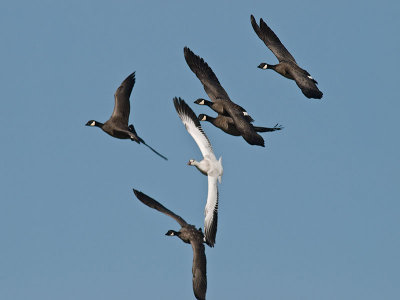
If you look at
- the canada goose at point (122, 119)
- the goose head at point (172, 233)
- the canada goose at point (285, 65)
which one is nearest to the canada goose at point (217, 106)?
the canada goose at point (285, 65)

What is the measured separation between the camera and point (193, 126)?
48969mm

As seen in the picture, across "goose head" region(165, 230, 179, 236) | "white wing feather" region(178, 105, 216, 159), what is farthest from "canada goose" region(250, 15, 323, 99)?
"goose head" region(165, 230, 179, 236)

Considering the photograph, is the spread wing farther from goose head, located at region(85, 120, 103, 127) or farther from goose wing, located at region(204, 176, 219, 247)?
goose wing, located at region(204, 176, 219, 247)

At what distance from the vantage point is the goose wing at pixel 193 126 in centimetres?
4762

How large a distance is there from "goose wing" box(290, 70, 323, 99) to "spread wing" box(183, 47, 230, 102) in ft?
11.6

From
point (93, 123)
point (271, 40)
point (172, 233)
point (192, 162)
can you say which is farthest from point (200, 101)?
point (172, 233)

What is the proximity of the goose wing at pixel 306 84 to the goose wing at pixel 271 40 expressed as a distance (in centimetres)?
240

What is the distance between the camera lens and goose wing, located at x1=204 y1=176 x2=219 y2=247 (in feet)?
147

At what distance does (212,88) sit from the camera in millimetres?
50000

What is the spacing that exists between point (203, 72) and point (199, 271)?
423 inches

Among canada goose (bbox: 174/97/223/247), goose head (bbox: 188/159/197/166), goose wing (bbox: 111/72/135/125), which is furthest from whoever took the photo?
goose wing (bbox: 111/72/135/125)

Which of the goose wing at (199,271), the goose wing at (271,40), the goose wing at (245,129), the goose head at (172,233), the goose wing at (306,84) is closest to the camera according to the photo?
the goose wing at (245,129)

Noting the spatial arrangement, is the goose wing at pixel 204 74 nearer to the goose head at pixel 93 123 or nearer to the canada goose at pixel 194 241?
the goose head at pixel 93 123

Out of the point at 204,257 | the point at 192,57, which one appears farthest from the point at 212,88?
A: the point at 204,257
